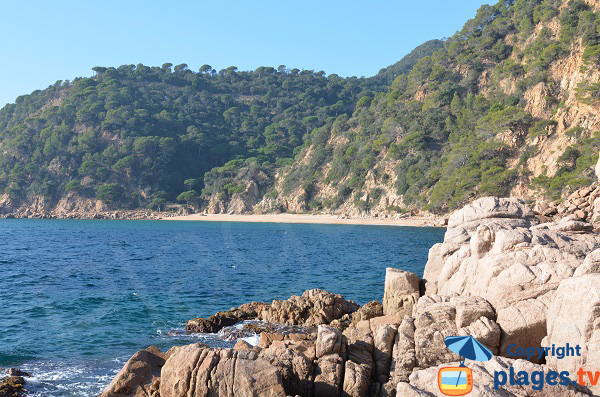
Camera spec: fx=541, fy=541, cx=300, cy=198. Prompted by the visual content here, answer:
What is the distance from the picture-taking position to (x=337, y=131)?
98250 mm

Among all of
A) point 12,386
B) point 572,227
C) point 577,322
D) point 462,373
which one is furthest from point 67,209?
point 577,322

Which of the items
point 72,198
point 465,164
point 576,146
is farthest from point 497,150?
point 72,198

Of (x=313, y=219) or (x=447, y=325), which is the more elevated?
(x=447, y=325)

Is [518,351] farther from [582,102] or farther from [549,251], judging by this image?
[582,102]

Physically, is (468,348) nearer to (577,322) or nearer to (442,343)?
(442,343)

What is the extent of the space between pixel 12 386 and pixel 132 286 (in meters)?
14.2

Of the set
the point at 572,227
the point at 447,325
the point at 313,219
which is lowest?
the point at 313,219

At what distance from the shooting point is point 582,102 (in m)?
52.5

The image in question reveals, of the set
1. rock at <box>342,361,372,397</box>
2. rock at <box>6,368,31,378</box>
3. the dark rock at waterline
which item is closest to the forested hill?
rock at <box>342,361,372,397</box>

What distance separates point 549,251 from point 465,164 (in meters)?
55.0

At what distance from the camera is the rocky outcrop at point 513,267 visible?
10430 mm

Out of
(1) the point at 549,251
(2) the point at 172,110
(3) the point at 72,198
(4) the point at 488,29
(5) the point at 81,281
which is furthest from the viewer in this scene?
(2) the point at 172,110

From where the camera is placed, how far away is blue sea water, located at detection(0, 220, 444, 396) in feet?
47.0

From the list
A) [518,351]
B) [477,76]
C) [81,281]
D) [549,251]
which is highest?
[477,76]
